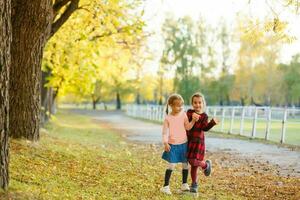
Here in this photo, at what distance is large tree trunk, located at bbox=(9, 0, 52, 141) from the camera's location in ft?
30.6

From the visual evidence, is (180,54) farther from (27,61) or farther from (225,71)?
(27,61)

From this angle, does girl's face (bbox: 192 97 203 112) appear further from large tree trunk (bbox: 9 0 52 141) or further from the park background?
large tree trunk (bbox: 9 0 52 141)

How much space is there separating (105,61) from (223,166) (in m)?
13.3

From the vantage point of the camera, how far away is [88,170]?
8164 millimetres

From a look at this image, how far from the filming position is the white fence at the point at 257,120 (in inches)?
652

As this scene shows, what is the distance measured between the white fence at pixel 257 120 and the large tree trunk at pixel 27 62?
8585 mm

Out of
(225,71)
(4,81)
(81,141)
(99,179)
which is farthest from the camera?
(225,71)

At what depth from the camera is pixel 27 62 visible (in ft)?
32.4

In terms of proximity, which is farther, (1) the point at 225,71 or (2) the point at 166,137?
(1) the point at 225,71

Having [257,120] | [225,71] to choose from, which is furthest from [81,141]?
[225,71]

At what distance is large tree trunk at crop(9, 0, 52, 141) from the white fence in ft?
28.2

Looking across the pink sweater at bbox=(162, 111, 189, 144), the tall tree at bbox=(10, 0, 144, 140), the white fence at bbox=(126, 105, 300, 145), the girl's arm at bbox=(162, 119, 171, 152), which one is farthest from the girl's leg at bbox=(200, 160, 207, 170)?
the white fence at bbox=(126, 105, 300, 145)

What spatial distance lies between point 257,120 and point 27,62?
15.6m

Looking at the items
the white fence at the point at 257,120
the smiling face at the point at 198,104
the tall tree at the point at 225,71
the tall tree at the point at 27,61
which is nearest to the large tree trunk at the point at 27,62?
the tall tree at the point at 27,61
